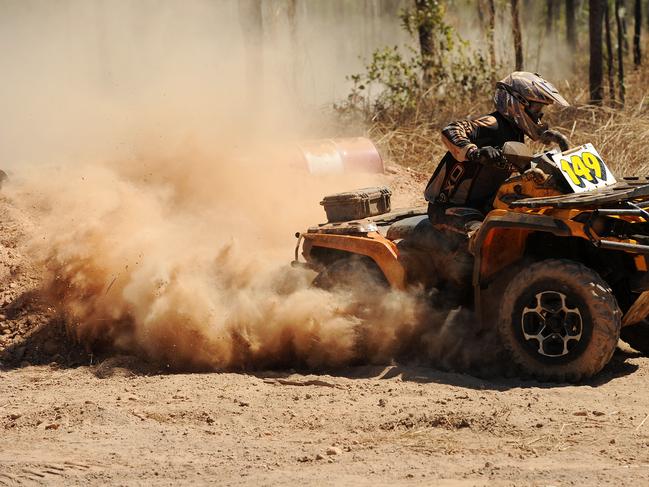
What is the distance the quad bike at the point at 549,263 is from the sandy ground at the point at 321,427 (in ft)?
0.99

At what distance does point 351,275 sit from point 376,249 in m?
0.32

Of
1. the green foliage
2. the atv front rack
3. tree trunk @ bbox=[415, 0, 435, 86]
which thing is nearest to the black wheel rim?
the atv front rack

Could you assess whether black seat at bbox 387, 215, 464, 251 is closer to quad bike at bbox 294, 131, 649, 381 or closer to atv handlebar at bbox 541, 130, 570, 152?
quad bike at bbox 294, 131, 649, 381

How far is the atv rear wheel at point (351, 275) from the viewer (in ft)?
27.2

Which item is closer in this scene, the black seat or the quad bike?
the quad bike

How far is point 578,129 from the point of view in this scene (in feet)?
49.0

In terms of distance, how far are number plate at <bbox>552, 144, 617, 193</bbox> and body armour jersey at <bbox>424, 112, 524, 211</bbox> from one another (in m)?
0.60

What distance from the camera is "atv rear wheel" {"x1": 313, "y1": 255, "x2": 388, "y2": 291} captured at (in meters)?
8.29

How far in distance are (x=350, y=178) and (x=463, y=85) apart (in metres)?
4.99

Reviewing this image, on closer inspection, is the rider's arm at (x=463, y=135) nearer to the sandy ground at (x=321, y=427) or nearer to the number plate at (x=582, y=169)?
the number plate at (x=582, y=169)

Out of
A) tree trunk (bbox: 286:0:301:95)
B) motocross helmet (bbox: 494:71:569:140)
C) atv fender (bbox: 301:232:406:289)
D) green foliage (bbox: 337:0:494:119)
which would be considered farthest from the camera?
tree trunk (bbox: 286:0:301:95)

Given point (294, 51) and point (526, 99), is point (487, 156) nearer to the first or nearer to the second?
point (526, 99)

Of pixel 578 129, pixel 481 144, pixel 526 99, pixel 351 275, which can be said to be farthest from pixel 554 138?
pixel 578 129

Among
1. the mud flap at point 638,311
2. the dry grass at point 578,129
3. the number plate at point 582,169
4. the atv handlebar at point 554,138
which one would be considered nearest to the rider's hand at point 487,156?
the number plate at point 582,169
